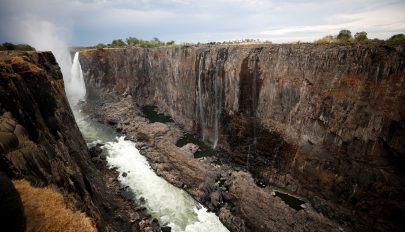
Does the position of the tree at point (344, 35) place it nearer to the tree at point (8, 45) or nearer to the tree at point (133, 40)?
the tree at point (8, 45)

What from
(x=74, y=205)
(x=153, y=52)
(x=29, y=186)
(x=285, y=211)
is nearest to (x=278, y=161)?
(x=285, y=211)

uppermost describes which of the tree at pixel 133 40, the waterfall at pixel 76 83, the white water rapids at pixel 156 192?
the tree at pixel 133 40

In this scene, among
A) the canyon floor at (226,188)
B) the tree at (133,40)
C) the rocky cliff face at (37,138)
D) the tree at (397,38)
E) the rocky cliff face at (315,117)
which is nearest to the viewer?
the rocky cliff face at (37,138)

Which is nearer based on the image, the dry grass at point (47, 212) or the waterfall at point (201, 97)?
the dry grass at point (47, 212)

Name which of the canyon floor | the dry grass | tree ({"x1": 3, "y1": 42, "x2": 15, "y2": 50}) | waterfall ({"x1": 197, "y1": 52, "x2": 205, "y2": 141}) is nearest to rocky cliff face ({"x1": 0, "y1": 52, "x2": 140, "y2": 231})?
the dry grass

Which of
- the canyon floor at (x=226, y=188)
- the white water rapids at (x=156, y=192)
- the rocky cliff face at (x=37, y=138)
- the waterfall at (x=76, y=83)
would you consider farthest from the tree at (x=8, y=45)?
the waterfall at (x=76, y=83)

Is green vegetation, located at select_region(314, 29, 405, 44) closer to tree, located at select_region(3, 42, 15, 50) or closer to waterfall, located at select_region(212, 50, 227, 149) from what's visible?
waterfall, located at select_region(212, 50, 227, 149)
